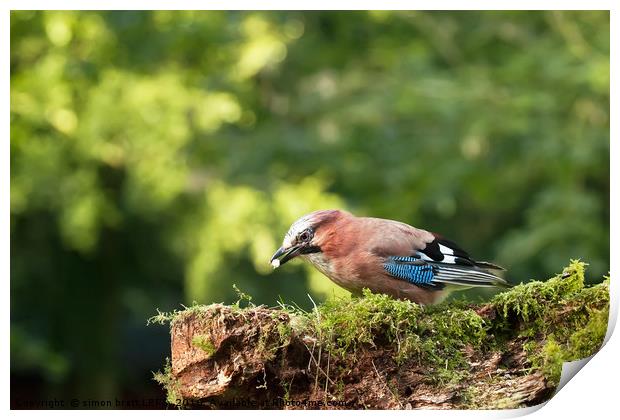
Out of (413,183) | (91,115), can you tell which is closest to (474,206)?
(413,183)

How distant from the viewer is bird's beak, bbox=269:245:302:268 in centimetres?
288

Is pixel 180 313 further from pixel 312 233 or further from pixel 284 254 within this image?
pixel 312 233

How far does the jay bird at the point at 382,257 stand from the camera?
297cm

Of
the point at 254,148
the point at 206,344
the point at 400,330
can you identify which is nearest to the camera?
the point at 206,344

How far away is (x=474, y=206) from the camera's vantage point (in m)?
9.98

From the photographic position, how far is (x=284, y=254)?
293cm

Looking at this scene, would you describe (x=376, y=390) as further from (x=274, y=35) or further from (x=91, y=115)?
(x=274, y=35)

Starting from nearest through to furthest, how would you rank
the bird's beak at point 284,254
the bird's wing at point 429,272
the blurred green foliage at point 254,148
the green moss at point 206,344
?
1. the green moss at point 206,344
2. the bird's beak at point 284,254
3. the bird's wing at point 429,272
4. the blurred green foliage at point 254,148

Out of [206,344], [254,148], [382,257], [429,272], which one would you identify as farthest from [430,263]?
[254,148]

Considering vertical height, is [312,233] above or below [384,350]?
above

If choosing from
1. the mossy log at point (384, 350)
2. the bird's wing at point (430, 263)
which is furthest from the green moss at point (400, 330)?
the bird's wing at point (430, 263)

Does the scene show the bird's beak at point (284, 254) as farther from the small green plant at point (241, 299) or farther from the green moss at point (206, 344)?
the green moss at point (206, 344)

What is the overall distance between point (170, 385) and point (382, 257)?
2.53ft

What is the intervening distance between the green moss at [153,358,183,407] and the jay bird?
0.51 m
